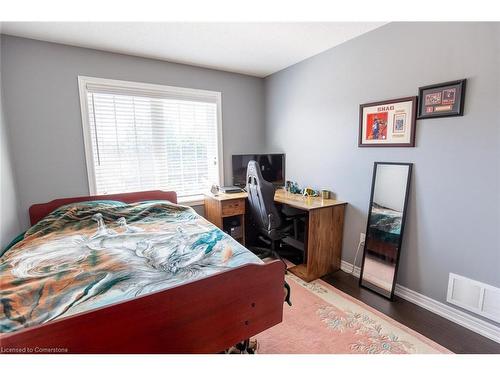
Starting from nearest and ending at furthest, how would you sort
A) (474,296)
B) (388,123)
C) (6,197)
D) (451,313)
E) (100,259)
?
(100,259)
(474,296)
(451,313)
(6,197)
(388,123)

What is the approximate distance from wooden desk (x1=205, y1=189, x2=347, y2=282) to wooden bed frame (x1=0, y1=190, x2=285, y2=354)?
4.04 feet

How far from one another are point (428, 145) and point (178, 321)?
83.1 inches

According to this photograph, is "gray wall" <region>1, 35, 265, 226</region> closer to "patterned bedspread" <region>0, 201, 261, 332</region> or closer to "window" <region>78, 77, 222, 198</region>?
"window" <region>78, 77, 222, 198</region>

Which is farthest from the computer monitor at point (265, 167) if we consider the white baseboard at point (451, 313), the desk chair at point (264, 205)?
the white baseboard at point (451, 313)

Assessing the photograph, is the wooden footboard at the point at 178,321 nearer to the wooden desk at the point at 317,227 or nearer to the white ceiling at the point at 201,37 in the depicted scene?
the wooden desk at the point at 317,227

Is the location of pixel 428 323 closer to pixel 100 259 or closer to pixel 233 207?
pixel 233 207

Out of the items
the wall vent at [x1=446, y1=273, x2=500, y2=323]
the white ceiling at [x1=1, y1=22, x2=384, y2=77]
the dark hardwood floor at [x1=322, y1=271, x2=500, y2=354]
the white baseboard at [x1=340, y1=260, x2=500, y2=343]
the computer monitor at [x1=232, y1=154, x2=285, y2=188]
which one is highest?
the white ceiling at [x1=1, y1=22, x2=384, y2=77]

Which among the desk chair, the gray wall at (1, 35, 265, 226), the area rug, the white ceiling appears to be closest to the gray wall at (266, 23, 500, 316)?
the white ceiling

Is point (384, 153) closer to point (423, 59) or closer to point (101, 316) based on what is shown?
point (423, 59)

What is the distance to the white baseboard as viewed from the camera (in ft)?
5.27

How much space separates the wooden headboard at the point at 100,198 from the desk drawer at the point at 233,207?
25.3 inches

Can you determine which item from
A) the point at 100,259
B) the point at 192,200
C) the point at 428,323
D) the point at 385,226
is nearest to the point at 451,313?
the point at 428,323

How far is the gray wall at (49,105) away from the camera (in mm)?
2088

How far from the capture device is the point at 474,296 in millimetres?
1663
